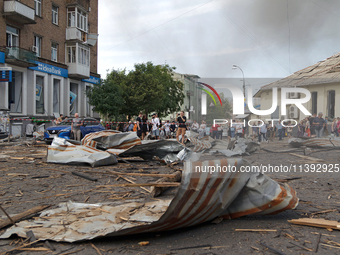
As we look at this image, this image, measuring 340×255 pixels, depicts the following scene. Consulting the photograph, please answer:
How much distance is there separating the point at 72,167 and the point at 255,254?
644 centimetres

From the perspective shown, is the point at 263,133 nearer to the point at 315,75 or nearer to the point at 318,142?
the point at 315,75

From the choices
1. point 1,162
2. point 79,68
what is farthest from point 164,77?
point 1,162

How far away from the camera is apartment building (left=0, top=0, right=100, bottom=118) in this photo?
24641mm

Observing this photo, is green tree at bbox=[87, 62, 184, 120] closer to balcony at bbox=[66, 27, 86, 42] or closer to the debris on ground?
balcony at bbox=[66, 27, 86, 42]

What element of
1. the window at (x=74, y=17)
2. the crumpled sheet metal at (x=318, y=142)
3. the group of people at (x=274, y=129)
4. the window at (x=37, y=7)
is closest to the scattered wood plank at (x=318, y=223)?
the group of people at (x=274, y=129)

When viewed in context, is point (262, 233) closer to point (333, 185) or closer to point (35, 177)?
point (333, 185)

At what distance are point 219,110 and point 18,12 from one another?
79.0 feet

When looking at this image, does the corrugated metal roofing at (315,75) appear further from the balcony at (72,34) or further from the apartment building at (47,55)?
the balcony at (72,34)

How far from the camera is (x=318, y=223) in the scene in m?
3.69

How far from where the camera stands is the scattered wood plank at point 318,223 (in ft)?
11.9

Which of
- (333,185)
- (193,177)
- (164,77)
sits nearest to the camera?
(193,177)

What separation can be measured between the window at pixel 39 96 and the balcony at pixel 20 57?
7.66 feet

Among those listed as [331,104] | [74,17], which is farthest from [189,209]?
[74,17]

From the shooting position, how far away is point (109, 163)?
8.92 m
